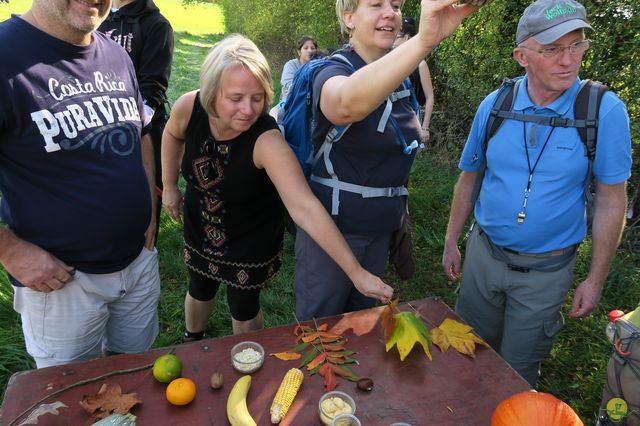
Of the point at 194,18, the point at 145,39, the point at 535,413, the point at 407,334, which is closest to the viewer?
the point at 535,413

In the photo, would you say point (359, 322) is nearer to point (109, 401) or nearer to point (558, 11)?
point (109, 401)

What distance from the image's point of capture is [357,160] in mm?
2139

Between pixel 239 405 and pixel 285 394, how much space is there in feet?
0.52

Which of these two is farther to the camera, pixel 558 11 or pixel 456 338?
pixel 558 11

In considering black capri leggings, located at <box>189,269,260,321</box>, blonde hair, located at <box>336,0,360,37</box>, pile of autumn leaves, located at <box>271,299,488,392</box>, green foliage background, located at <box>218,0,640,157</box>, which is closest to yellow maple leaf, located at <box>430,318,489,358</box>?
pile of autumn leaves, located at <box>271,299,488,392</box>

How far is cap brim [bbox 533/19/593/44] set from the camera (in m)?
2.10

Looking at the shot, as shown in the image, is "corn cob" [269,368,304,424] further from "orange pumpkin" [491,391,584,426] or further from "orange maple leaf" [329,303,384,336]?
"orange pumpkin" [491,391,584,426]

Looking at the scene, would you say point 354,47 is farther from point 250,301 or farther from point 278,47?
point 278,47

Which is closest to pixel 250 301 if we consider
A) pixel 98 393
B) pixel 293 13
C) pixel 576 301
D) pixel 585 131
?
pixel 98 393

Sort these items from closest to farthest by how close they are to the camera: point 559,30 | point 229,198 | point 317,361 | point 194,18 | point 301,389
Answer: point 301,389
point 317,361
point 559,30
point 229,198
point 194,18

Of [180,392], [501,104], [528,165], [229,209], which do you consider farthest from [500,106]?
[180,392]

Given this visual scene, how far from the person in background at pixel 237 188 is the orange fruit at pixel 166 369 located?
0.73 meters

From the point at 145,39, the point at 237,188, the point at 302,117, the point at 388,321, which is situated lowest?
the point at 388,321

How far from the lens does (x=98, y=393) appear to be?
1.54 m
